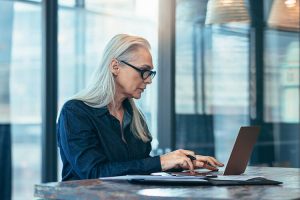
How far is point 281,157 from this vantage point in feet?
20.0

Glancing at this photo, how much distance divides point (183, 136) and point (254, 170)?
7.98 ft

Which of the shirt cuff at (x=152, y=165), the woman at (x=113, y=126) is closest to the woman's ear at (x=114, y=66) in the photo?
the woman at (x=113, y=126)

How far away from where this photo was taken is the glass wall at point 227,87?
553 cm

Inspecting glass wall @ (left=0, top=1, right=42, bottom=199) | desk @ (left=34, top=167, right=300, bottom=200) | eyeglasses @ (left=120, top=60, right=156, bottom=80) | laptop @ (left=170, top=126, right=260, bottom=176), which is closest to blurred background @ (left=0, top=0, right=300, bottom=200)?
glass wall @ (left=0, top=1, right=42, bottom=199)

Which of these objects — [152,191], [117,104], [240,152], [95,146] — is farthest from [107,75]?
[152,191]

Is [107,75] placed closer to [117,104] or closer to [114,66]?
[114,66]

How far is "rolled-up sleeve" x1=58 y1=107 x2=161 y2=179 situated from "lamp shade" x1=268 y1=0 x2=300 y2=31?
268cm

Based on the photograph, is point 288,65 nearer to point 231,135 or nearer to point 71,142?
point 231,135

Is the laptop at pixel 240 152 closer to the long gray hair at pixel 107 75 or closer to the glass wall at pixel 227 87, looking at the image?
the long gray hair at pixel 107 75

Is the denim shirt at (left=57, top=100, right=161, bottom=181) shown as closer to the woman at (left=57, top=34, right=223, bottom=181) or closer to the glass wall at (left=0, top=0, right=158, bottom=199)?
the woman at (left=57, top=34, right=223, bottom=181)

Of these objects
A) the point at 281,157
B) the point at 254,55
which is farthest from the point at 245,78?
the point at 281,157

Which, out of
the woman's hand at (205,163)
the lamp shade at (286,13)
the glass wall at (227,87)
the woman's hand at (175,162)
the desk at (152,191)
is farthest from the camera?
the glass wall at (227,87)

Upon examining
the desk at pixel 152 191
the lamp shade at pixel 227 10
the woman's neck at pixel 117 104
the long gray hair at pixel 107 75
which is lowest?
the desk at pixel 152 191

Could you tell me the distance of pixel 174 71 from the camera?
214 inches
